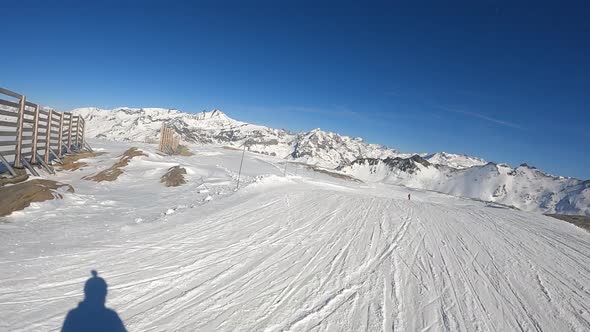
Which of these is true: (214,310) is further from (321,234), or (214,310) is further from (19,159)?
(19,159)

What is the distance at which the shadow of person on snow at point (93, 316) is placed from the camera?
4156 mm

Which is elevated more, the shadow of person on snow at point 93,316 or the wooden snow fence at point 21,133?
the wooden snow fence at point 21,133

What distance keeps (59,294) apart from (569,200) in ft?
663

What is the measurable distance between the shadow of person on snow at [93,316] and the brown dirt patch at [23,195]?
544 cm

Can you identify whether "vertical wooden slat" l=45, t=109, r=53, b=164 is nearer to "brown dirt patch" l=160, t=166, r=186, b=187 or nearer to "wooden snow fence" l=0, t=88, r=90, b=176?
"wooden snow fence" l=0, t=88, r=90, b=176

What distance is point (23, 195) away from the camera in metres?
8.98

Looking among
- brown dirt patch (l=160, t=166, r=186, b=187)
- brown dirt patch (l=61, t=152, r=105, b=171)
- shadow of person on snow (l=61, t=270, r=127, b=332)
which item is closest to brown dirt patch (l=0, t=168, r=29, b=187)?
brown dirt patch (l=61, t=152, r=105, b=171)

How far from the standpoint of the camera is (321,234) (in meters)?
9.91

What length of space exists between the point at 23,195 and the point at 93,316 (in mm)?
6946

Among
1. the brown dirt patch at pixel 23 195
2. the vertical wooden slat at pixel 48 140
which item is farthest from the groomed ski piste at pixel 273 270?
the vertical wooden slat at pixel 48 140

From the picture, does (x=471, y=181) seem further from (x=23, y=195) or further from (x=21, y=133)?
(x=23, y=195)

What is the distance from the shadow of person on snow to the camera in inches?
164

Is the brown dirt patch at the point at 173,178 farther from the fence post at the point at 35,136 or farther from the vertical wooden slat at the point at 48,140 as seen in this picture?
the fence post at the point at 35,136

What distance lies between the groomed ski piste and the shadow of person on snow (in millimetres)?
103
